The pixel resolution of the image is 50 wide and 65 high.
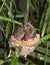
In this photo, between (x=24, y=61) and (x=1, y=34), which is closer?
(x=24, y=61)

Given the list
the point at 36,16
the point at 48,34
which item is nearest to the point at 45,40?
the point at 48,34

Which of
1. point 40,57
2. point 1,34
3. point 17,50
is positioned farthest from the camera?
point 1,34

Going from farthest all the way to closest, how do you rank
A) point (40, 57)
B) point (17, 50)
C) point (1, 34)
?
point (1, 34)
point (40, 57)
point (17, 50)

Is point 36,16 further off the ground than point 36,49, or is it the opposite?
point 36,16

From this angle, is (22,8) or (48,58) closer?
(48,58)

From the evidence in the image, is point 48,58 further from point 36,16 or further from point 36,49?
A: point 36,16

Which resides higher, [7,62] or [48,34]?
[48,34]

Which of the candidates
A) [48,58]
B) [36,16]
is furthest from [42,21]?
[48,58]

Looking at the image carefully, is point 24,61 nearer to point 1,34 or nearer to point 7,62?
point 7,62
